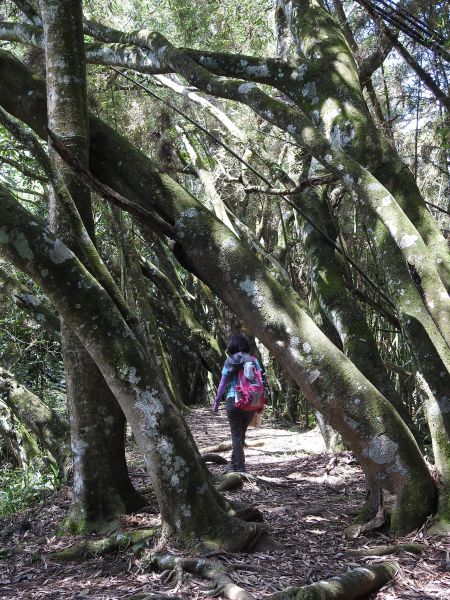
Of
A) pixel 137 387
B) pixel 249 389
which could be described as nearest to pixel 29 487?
pixel 249 389

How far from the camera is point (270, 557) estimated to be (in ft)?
15.4

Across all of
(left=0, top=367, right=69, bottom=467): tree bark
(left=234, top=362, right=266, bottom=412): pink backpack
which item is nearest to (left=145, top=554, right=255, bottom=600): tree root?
(left=234, top=362, right=266, bottom=412): pink backpack

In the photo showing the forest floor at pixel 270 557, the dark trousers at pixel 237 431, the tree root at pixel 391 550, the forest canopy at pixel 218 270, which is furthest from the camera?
the dark trousers at pixel 237 431

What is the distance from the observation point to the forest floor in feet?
13.9

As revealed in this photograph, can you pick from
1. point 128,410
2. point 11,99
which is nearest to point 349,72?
point 11,99

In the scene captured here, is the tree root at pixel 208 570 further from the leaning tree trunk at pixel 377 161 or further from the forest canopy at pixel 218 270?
the leaning tree trunk at pixel 377 161

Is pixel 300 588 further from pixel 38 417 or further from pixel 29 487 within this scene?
pixel 38 417

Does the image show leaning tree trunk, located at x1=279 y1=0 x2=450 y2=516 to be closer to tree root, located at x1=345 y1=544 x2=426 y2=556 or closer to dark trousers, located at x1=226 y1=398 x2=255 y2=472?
tree root, located at x1=345 y1=544 x2=426 y2=556

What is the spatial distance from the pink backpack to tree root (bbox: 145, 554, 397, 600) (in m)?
3.04

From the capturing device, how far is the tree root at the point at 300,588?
3732 mm

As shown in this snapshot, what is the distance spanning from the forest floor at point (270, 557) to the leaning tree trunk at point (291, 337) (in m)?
0.43

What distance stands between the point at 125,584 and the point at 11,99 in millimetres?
4144

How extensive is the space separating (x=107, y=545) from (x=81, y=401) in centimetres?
116

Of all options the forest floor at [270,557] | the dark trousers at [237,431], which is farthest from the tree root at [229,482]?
the dark trousers at [237,431]
